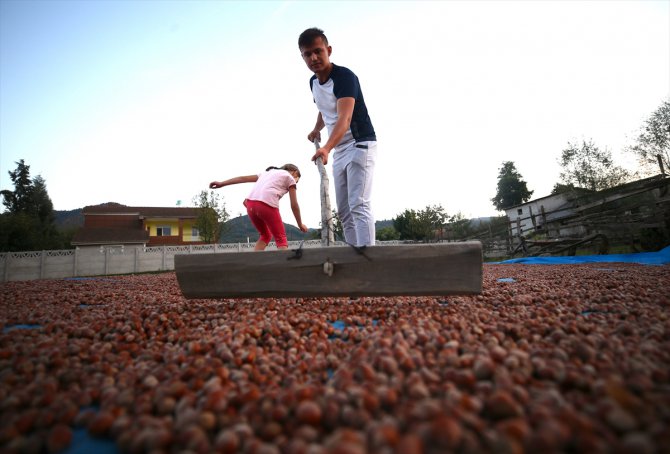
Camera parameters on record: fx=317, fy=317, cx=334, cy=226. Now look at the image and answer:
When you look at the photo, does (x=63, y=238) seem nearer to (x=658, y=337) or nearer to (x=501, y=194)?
(x=658, y=337)

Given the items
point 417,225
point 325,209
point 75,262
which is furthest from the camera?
point 417,225

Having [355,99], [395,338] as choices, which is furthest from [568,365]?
[355,99]

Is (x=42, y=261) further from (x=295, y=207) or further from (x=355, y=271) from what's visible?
(x=355, y=271)

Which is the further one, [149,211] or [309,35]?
[149,211]

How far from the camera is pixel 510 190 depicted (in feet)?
147

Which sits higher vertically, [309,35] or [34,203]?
[34,203]

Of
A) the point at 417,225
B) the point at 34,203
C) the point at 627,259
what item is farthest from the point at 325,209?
the point at 34,203

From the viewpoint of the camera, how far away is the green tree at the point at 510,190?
44.8 metres

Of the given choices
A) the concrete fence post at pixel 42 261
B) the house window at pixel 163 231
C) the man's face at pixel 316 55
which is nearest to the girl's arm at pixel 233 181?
the man's face at pixel 316 55

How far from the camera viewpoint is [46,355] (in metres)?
1.44

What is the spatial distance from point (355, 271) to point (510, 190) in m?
49.8

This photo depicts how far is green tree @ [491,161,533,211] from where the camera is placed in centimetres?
4475

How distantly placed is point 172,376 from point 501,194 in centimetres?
5110

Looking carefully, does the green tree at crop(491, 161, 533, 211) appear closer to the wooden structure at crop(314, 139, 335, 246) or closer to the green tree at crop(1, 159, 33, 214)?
the wooden structure at crop(314, 139, 335, 246)
